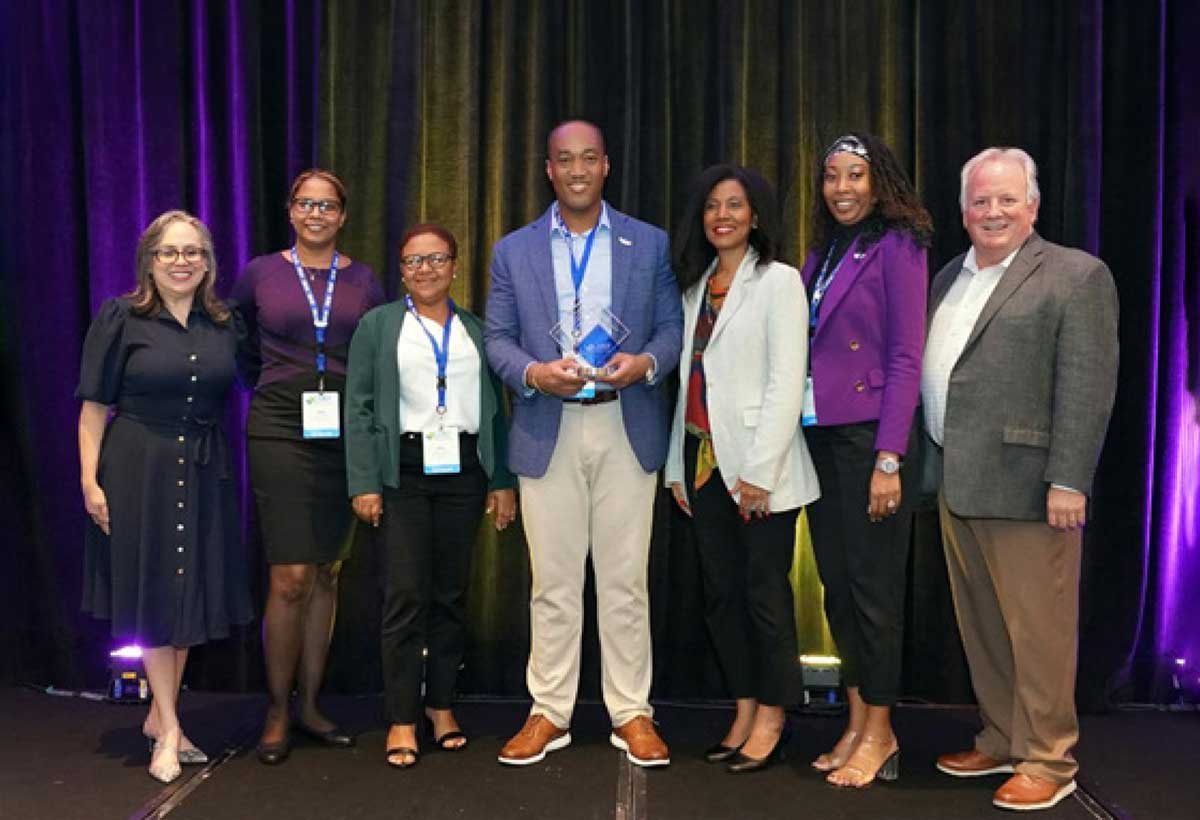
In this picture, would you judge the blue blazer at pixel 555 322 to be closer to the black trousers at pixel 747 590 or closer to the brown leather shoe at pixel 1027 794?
the black trousers at pixel 747 590

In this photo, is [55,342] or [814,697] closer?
[814,697]

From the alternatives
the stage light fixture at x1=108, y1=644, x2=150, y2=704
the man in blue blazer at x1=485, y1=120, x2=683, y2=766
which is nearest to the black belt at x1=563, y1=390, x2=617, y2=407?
the man in blue blazer at x1=485, y1=120, x2=683, y2=766

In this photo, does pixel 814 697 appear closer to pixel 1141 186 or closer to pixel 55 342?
pixel 1141 186

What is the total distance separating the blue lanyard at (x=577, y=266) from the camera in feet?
10.1

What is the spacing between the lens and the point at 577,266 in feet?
10.2

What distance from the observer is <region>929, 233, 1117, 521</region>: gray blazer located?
272 centimetres

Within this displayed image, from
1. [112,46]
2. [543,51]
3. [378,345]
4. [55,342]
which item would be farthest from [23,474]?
[543,51]

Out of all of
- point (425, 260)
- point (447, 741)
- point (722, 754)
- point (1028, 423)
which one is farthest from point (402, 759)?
point (1028, 423)

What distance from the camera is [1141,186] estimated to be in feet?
12.5

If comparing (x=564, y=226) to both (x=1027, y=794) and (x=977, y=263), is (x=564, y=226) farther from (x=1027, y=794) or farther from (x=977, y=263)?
(x=1027, y=794)

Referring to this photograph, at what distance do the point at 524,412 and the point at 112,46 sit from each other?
234 centimetres

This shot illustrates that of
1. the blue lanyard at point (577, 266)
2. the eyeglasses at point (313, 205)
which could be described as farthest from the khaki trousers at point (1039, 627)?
the eyeglasses at point (313, 205)

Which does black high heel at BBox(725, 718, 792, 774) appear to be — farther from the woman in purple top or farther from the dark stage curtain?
the woman in purple top

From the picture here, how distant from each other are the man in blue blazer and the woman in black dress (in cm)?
87
